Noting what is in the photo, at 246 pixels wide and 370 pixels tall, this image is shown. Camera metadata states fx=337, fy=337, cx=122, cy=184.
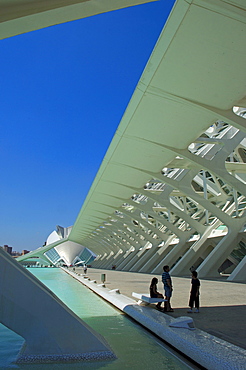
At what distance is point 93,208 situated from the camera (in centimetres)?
2561

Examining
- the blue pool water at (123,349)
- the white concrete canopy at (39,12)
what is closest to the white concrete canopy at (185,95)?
the white concrete canopy at (39,12)

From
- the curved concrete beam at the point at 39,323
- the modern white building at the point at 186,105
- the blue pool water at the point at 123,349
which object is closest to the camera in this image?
the blue pool water at the point at 123,349

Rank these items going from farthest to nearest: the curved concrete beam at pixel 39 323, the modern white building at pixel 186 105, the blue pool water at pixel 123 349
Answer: the modern white building at pixel 186 105 → the curved concrete beam at pixel 39 323 → the blue pool water at pixel 123 349

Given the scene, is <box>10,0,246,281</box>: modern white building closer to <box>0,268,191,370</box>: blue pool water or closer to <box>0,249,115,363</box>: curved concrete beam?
<box>0,249,115,363</box>: curved concrete beam

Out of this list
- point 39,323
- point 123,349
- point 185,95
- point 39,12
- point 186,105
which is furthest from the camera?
point 186,105

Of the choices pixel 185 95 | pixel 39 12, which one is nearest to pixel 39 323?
pixel 39 12

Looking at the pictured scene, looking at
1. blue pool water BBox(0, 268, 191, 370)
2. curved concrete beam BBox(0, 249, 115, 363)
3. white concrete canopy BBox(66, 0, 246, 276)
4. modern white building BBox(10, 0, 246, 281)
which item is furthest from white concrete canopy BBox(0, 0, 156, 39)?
blue pool water BBox(0, 268, 191, 370)

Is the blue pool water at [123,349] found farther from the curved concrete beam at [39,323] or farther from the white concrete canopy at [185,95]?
the white concrete canopy at [185,95]

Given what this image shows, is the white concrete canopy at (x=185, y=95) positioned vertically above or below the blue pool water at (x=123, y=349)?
above

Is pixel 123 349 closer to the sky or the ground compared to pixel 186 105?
closer to the ground

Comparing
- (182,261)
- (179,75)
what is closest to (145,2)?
(179,75)

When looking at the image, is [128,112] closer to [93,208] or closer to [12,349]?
[12,349]

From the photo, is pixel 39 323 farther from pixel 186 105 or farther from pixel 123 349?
pixel 186 105

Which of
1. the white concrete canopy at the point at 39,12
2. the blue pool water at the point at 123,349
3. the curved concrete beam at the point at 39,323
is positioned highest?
the white concrete canopy at the point at 39,12
